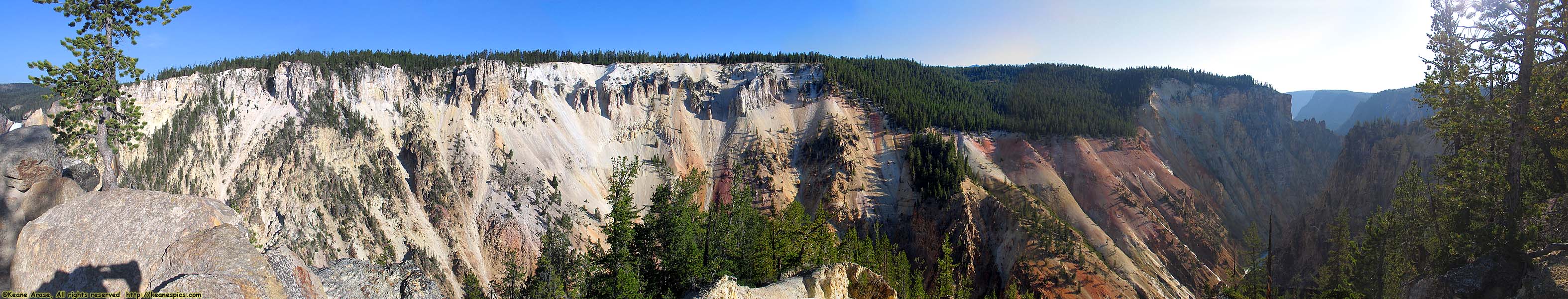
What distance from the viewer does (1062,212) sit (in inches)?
2591

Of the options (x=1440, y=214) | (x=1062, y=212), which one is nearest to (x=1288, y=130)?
(x=1062, y=212)

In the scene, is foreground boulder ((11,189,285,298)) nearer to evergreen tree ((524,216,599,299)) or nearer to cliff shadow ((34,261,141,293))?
cliff shadow ((34,261,141,293))

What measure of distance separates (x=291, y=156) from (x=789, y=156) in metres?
51.3

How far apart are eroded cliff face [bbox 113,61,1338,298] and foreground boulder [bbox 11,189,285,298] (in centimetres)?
3777

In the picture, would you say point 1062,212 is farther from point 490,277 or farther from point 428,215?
point 428,215

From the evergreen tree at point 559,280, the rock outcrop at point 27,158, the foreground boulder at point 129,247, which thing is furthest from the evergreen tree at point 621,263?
the rock outcrop at point 27,158

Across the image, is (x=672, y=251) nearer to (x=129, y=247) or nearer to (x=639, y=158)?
(x=129, y=247)

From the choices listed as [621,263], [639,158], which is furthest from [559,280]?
[639,158]

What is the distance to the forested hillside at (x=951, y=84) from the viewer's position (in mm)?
70875

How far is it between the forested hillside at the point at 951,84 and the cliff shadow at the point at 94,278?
218ft

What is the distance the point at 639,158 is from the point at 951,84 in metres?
61.0

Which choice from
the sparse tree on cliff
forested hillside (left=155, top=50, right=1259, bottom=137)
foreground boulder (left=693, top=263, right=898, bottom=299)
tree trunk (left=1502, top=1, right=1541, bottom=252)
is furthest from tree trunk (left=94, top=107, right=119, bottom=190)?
forested hillside (left=155, top=50, right=1259, bottom=137)

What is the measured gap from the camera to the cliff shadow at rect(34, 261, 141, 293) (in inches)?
403

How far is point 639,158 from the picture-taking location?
74.8m
